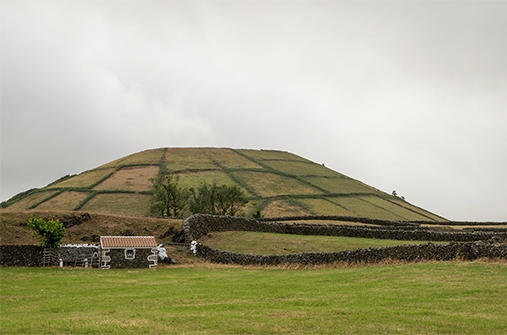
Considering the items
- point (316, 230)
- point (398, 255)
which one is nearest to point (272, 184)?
point (316, 230)

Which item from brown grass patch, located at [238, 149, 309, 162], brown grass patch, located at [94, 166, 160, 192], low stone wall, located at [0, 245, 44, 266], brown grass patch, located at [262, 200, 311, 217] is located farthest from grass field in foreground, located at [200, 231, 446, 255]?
brown grass patch, located at [238, 149, 309, 162]

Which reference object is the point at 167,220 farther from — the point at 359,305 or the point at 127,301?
the point at 359,305

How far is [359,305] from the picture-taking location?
21047 millimetres

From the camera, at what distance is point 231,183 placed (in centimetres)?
12369

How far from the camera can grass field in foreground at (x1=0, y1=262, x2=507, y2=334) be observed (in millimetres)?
18016

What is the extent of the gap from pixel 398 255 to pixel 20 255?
29968 millimetres

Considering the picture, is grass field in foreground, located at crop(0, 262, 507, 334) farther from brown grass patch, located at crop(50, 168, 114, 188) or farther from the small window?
brown grass patch, located at crop(50, 168, 114, 188)

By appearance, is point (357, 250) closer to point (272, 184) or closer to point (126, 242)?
point (126, 242)

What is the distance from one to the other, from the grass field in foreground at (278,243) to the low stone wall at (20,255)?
1598cm

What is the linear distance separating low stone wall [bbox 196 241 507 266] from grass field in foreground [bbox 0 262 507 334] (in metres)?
1.69

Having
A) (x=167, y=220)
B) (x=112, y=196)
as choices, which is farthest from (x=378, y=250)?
(x=112, y=196)

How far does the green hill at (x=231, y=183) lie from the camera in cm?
10856

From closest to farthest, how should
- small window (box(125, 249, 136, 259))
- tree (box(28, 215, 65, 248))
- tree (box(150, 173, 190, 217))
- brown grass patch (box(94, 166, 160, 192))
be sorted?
tree (box(28, 215, 65, 248)) → small window (box(125, 249, 136, 259)) → tree (box(150, 173, 190, 217)) → brown grass patch (box(94, 166, 160, 192))

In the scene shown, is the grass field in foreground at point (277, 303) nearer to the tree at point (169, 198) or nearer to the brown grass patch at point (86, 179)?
the tree at point (169, 198)
